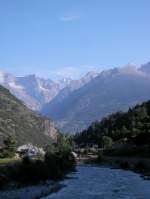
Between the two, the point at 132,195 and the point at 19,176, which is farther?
the point at 19,176

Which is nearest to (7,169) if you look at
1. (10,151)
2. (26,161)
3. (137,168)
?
(26,161)

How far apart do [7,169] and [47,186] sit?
7.00m

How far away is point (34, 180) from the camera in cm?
8488

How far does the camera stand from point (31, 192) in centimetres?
7150

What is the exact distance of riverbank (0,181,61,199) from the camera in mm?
64762

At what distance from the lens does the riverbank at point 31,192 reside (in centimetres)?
6476

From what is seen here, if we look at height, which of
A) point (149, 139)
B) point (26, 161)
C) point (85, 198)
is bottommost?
point (85, 198)

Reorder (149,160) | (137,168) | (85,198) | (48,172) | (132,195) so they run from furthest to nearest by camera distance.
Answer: (149,160)
(137,168)
(48,172)
(132,195)
(85,198)

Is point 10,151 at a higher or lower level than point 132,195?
higher

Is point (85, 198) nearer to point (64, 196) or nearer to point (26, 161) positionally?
point (64, 196)

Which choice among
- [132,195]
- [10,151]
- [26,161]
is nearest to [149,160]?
[10,151]

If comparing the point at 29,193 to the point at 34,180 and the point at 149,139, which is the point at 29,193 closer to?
the point at 34,180

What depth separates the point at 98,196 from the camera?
70.4 meters

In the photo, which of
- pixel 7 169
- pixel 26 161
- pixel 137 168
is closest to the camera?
pixel 7 169
